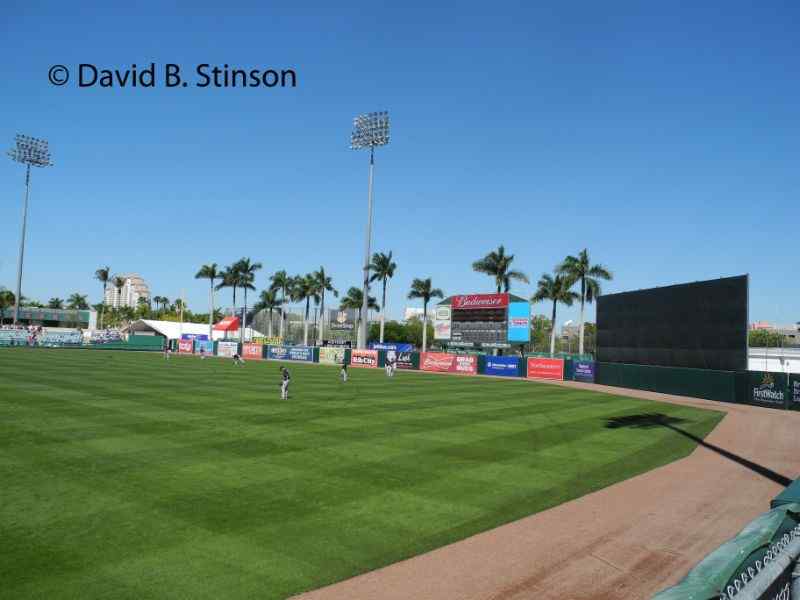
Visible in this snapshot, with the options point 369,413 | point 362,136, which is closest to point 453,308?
point 362,136

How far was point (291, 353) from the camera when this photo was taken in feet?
230

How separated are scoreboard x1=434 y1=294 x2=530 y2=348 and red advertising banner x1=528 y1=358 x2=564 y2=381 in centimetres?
365

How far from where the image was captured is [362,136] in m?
67.0

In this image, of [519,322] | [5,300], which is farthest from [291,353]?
[5,300]

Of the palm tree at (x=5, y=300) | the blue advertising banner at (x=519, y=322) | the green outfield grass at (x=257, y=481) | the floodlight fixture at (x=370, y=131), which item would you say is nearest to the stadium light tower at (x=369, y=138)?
the floodlight fixture at (x=370, y=131)

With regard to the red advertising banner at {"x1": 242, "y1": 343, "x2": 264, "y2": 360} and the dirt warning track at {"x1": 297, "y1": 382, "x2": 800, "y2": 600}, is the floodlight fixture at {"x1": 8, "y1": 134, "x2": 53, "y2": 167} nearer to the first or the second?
the red advertising banner at {"x1": 242, "y1": 343, "x2": 264, "y2": 360}

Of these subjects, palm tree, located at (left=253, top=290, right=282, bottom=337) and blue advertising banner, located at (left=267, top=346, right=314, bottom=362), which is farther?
palm tree, located at (left=253, top=290, right=282, bottom=337)

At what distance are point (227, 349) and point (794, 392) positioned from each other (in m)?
64.6

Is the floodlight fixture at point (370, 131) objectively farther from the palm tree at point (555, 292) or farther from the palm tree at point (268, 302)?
the palm tree at point (268, 302)

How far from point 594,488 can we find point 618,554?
13.8ft

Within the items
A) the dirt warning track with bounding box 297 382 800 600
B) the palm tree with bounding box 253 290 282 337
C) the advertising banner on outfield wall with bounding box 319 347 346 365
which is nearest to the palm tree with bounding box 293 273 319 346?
the palm tree with bounding box 253 290 282 337

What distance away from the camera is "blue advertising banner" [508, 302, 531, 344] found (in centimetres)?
5581

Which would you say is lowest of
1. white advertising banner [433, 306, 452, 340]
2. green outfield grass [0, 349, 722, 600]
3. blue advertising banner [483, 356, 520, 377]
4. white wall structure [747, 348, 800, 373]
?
green outfield grass [0, 349, 722, 600]

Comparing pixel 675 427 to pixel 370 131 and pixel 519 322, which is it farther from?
pixel 370 131
